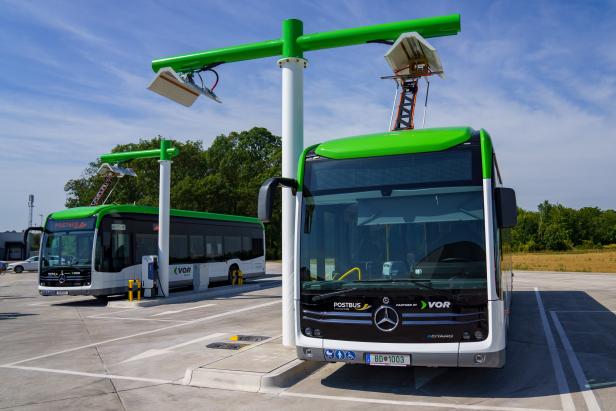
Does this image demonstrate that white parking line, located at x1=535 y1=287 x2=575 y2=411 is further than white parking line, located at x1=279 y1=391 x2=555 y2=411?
Yes

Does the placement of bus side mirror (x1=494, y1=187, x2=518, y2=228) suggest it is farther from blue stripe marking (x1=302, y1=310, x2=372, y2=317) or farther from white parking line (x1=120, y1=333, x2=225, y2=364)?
white parking line (x1=120, y1=333, x2=225, y2=364)

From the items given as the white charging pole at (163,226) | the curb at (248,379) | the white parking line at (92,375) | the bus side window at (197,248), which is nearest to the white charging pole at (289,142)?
the curb at (248,379)

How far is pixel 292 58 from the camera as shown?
898 cm

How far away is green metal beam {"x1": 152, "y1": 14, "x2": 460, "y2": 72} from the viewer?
26.8 ft

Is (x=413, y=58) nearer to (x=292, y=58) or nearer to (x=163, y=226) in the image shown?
(x=292, y=58)

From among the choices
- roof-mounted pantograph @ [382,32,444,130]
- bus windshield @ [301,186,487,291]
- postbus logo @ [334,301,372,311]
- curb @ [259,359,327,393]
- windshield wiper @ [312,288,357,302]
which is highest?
roof-mounted pantograph @ [382,32,444,130]

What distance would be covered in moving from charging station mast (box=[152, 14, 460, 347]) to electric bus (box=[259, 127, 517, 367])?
1740mm

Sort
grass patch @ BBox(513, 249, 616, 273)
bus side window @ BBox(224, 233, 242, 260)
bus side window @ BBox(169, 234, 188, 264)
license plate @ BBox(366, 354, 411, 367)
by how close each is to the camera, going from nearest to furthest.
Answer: license plate @ BBox(366, 354, 411, 367) < bus side window @ BBox(169, 234, 188, 264) < bus side window @ BBox(224, 233, 242, 260) < grass patch @ BBox(513, 249, 616, 273)

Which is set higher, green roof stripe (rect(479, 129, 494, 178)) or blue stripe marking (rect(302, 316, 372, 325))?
green roof stripe (rect(479, 129, 494, 178))

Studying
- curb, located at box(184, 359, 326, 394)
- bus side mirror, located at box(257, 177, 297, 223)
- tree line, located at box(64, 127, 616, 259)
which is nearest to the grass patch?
tree line, located at box(64, 127, 616, 259)

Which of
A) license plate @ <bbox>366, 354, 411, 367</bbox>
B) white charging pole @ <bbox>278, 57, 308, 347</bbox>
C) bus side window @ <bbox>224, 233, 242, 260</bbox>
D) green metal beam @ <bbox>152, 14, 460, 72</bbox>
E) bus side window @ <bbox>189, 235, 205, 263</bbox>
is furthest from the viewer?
bus side window @ <bbox>224, 233, 242, 260</bbox>

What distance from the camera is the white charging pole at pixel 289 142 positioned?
343 inches

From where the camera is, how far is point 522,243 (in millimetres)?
98625

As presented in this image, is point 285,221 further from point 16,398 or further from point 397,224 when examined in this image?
point 16,398
